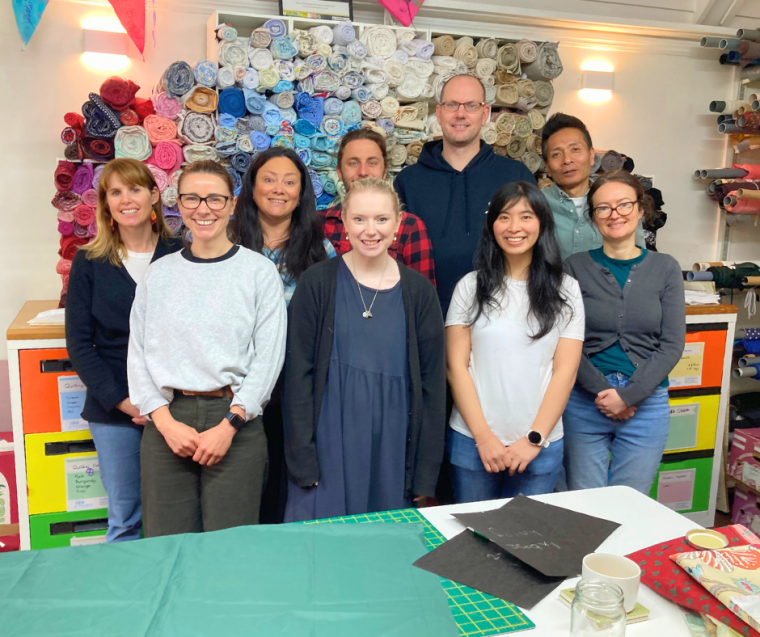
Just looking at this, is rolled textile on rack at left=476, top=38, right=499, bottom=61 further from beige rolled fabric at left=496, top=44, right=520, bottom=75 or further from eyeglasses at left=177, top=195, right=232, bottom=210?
eyeglasses at left=177, top=195, right=232, bottom=210

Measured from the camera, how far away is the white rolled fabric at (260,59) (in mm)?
2682

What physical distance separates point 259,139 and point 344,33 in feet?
2.01

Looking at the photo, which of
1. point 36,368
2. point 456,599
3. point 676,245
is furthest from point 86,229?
point 676,245

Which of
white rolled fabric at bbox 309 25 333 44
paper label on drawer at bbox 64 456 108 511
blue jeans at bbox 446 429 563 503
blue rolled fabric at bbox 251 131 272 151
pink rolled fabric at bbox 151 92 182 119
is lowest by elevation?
paper label on drawer at bbox 64 456 108 511

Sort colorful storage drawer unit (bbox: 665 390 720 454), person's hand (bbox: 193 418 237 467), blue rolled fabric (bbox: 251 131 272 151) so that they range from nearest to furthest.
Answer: person's hand (bbox: 193 418 237 467) < blue rolled fabric (bbox: 251 131 272 151) < colorful storage drawer unit (bbox: 665 390 720 454)

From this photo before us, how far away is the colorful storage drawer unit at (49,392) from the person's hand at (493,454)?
4.77 ft

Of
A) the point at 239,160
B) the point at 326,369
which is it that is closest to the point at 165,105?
the point at 239,160

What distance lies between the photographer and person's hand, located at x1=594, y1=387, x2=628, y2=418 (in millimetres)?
1920

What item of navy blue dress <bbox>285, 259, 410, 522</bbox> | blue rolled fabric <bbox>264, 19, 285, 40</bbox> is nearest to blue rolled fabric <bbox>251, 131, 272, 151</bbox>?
blue rolled fabric <bbox>264, 19, 285, 40</bbox>

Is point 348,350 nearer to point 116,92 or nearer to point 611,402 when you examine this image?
point 611,402

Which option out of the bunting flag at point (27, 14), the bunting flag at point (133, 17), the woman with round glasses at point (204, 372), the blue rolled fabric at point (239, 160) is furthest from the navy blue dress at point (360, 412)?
the bunting flag at point (27, 14)

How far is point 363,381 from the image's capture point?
1.68m

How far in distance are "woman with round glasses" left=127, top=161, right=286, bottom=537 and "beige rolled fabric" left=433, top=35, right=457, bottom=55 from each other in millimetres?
1672

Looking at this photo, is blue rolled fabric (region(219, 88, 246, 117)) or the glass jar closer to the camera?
the glass jar
